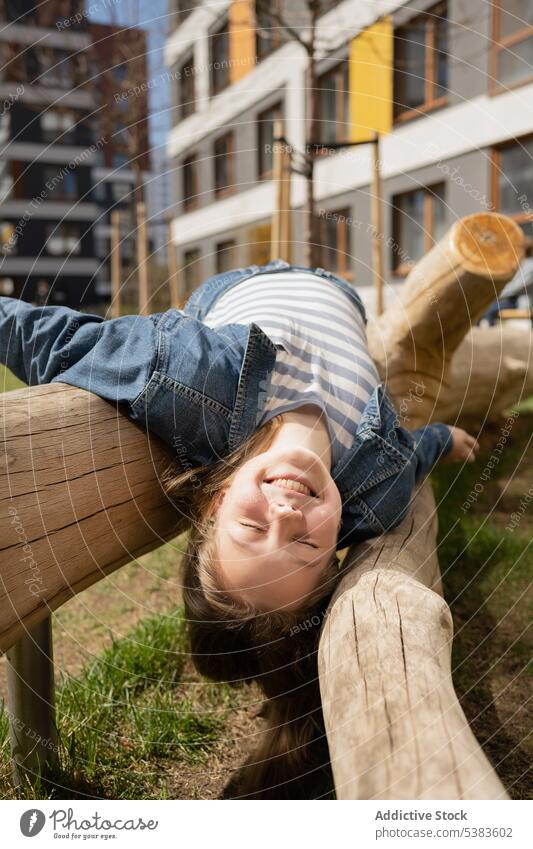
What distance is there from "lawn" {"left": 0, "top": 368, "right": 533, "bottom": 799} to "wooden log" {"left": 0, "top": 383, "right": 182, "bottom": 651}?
1.48ft

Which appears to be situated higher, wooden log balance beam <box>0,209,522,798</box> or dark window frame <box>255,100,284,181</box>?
dark window frame <box>255,100,284,181</box>

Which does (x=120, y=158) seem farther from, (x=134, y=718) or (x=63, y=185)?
(x=134, y=718)

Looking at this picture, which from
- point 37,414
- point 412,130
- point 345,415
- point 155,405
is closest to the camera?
point 37,414

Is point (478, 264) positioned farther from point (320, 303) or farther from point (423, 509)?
point (423, 509)

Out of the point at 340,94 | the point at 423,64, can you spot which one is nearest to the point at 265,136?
the point at 340,94

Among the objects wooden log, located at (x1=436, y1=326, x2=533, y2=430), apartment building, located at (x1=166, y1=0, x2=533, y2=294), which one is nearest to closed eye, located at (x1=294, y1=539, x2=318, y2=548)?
wooden log, located at (x1=436, y1=326, x2=533, y2=430)

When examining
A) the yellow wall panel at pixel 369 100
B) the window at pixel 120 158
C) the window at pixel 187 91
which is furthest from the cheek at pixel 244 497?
the yellow wall panel at pixel 369 100

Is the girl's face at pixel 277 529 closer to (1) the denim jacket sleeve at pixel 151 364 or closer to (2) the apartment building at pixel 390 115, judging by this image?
(1) the denim jacket sleeve at pixel 151 364

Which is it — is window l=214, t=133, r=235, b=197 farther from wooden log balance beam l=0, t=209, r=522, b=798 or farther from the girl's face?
the girl's face

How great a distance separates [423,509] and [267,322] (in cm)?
63

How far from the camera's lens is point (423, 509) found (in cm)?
187

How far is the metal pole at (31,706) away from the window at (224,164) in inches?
374

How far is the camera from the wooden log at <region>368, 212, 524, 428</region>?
261 cm

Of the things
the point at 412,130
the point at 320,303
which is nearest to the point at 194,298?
the point at 320,303
